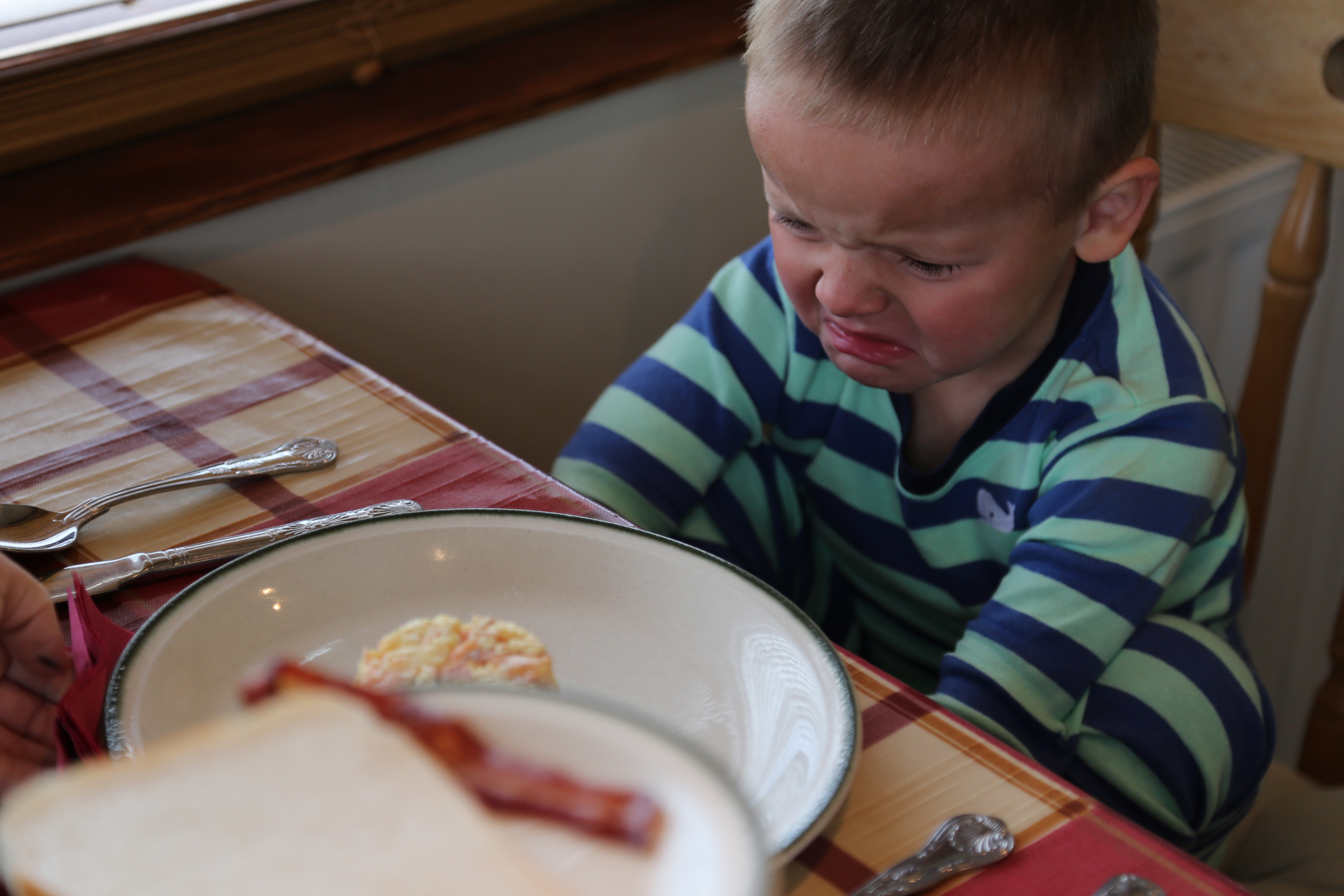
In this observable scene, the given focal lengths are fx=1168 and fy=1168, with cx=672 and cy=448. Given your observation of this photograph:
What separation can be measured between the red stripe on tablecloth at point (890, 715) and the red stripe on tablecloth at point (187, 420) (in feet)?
1.40

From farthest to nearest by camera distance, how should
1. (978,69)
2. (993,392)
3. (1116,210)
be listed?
1. (993,392)
2. (1116,210)
3. (978,69)

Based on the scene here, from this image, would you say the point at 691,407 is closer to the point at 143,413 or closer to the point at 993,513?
the point at 993,513

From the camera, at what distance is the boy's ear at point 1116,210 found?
73 centimetres

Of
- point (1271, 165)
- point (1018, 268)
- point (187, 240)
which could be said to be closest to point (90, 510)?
point (187, 240)

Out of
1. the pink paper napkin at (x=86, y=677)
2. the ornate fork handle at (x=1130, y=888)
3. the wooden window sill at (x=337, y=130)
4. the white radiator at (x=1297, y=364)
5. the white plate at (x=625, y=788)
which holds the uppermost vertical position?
the white plate at (x=625, y=788)

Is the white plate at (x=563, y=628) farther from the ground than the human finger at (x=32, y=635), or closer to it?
closer to it

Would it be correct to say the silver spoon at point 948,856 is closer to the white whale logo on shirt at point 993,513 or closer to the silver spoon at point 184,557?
the silver spoon at point 184,557

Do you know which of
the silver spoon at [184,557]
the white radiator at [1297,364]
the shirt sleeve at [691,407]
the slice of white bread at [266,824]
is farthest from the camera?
the white radiator at [1297,364]

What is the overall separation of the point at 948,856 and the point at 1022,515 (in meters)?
0.42

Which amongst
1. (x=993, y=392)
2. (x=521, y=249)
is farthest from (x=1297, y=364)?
(x=521, y=249)

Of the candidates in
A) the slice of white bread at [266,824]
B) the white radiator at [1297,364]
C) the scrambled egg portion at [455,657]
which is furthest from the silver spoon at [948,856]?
the white radiator at [1297,364]

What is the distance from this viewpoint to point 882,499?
90 cm

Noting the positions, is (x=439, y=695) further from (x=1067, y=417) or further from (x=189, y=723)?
(x=1067, y=417)

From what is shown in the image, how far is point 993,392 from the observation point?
0.85 metres
